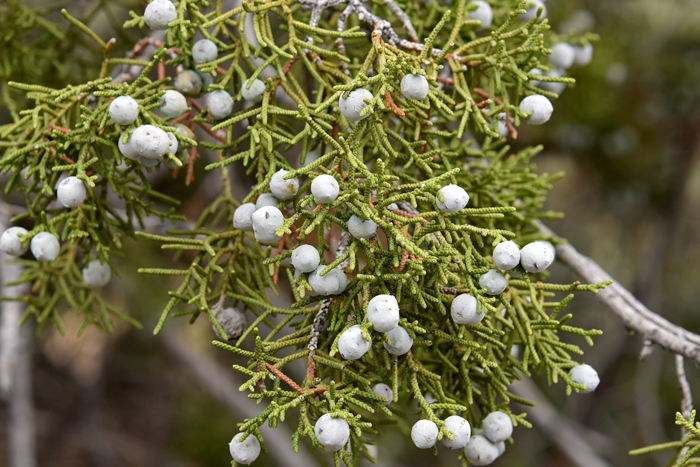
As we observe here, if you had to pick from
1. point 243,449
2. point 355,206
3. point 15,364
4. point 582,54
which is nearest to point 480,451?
point 243,449

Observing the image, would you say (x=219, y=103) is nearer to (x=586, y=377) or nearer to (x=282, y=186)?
(x=282, y=186)

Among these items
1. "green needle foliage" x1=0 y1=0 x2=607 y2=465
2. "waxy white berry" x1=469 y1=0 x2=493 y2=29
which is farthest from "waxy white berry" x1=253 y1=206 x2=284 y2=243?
"waxy white berry" x1=469 y1=0 x2=493 y2=29

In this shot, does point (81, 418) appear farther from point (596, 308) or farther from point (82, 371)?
point (596, 308)

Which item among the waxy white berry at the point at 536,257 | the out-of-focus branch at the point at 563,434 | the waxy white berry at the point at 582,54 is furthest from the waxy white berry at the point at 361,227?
the out-of-focus branch at the point at 563,434

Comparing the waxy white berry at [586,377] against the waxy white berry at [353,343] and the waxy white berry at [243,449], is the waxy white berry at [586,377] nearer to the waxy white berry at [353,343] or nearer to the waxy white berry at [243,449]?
the waxy white berry at [353,343]

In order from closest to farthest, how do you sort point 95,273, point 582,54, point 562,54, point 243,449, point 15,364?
1. point 243,449
2. point 95,273
3. point 562,54
4. point 582,54
5. point 15,364

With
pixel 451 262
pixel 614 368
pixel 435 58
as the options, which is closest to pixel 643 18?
pixel 614 368

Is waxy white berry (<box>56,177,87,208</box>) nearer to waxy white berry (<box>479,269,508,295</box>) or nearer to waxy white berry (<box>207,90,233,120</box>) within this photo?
waxy white berry (<box>207,90,233,120</box>)
